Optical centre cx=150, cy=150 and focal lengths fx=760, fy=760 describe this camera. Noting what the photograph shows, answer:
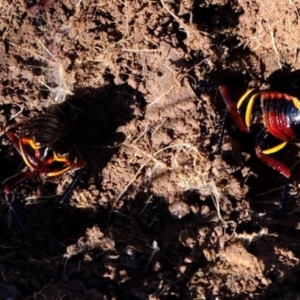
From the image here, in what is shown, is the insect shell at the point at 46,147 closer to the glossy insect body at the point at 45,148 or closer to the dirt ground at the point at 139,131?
the glossy insect body at the point at 45,148

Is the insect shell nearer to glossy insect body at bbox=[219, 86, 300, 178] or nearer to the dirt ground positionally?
the dirt ground

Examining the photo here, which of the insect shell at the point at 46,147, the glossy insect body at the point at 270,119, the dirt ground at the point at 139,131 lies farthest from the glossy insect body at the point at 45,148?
the glossy insect body at the point at 270,119

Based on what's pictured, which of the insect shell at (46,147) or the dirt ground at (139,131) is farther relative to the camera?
the insect shell at (46,147)

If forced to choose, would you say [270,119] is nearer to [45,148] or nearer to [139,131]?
[139,131]

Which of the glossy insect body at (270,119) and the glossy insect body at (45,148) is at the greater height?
the glossy insect body at (270,119)

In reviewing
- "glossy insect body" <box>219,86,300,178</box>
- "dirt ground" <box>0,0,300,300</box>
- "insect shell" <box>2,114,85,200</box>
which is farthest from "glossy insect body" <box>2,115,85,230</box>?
"glossy insect body" <box>219,86,300,178</box>

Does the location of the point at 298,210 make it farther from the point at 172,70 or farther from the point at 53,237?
the point at 53,237
